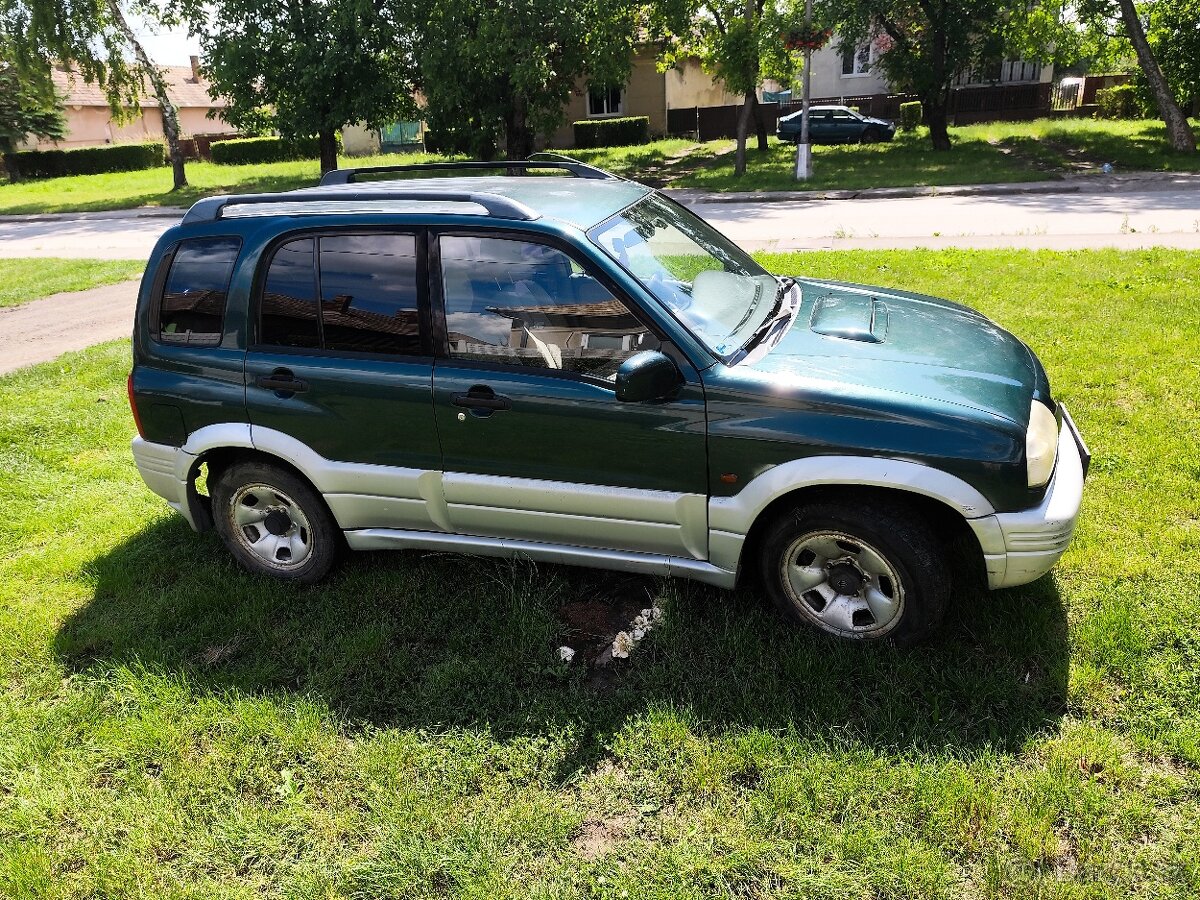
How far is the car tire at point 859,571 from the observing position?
3547 mm

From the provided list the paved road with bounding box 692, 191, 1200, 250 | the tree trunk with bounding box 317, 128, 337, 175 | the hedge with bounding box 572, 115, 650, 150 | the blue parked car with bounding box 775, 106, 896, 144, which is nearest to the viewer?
the paved road with bounding box 692, 191, 1200, 250

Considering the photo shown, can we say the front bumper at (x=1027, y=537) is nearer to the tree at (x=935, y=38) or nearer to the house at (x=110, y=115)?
the tree at (x=935, y=38)

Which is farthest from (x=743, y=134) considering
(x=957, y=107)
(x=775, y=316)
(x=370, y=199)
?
(x=370, y=199)

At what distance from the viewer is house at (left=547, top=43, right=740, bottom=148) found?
38241 millimetres

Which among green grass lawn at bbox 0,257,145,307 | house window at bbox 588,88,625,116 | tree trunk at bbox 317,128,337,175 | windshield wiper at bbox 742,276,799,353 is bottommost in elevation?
green grass lawn at bbox 0,257,145,307

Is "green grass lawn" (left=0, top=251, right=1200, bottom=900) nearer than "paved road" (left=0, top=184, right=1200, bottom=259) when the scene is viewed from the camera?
Yes

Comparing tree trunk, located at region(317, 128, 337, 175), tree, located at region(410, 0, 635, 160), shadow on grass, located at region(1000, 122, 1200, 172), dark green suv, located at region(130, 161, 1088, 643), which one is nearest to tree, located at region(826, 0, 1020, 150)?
shadow on grass, located at region(1000, 122, 1200, 172)

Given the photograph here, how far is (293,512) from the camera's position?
179 inches

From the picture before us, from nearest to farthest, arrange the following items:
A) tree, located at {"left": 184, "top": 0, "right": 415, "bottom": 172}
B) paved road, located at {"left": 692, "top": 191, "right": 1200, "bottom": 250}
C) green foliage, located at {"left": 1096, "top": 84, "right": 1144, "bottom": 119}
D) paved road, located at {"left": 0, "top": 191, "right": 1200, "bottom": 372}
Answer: paved road, located at {"left": 0, "top": 191, "right": 1200, "bottom": 372}, paved road, located at {"left": 692, "top": 191, "right": 1200, "bottom": 250}, tree, located at {"left": 184, "top": 0, "right": 415, "bottom": 172}, green foliage, located at {"left": 1096, "top": 84, "right": 1144, "bottom": 119}

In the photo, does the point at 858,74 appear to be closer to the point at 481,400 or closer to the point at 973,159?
the point at 973,159

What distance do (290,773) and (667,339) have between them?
2.18m

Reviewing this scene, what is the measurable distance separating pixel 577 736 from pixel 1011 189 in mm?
17582

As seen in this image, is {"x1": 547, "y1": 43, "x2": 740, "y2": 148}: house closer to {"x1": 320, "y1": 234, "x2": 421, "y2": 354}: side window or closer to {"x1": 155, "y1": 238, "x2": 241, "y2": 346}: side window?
{"x1": 155, "y1": 238, "x2": 241, "y2": 346}: side window

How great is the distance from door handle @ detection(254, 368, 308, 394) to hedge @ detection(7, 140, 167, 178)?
41.3 meters
